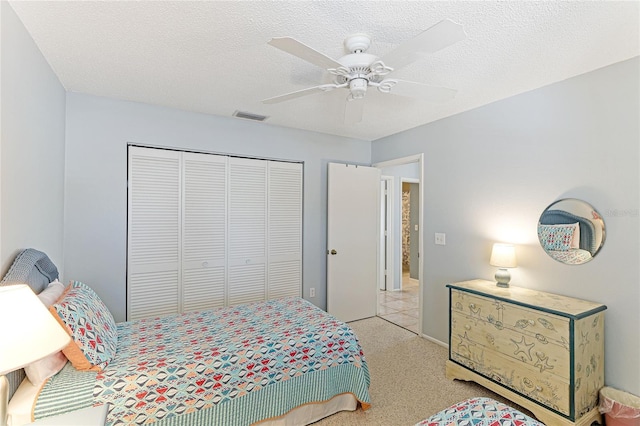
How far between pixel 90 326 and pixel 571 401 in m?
2.93

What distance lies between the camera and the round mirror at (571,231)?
7.23ft

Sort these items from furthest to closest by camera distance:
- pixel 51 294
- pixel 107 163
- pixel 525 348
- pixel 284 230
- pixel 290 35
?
pixel 284 230 < pixel 107 163 < pixel 525 348 < pixel 290 35 < pixel 51 294

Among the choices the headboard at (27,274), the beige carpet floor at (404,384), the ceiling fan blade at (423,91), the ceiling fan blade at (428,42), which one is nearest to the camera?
the ceiling fan blade at (428,42)

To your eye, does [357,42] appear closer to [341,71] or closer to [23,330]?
[341,71]

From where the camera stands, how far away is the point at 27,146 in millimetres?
1780

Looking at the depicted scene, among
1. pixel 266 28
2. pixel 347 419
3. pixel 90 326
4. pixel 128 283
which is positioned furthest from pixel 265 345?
pixel 266 28

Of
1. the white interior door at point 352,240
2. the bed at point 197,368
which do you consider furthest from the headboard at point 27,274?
the white interior door at point 352,240

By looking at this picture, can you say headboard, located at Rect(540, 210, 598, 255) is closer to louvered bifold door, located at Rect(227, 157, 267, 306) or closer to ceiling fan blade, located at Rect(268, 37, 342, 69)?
ceiling fan blade, located at Rect(268, 37, 342, 69)

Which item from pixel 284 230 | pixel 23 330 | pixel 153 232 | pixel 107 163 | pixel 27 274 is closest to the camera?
pixel 23 330

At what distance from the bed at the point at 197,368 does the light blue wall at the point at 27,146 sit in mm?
220

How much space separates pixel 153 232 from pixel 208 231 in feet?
1.74

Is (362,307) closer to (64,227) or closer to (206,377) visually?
(206,377)

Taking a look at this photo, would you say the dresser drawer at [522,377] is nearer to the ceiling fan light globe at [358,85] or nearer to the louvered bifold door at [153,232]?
the ceiling fan light globe at [358,85]

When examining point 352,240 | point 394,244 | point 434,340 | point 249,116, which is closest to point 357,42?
point 249,116
